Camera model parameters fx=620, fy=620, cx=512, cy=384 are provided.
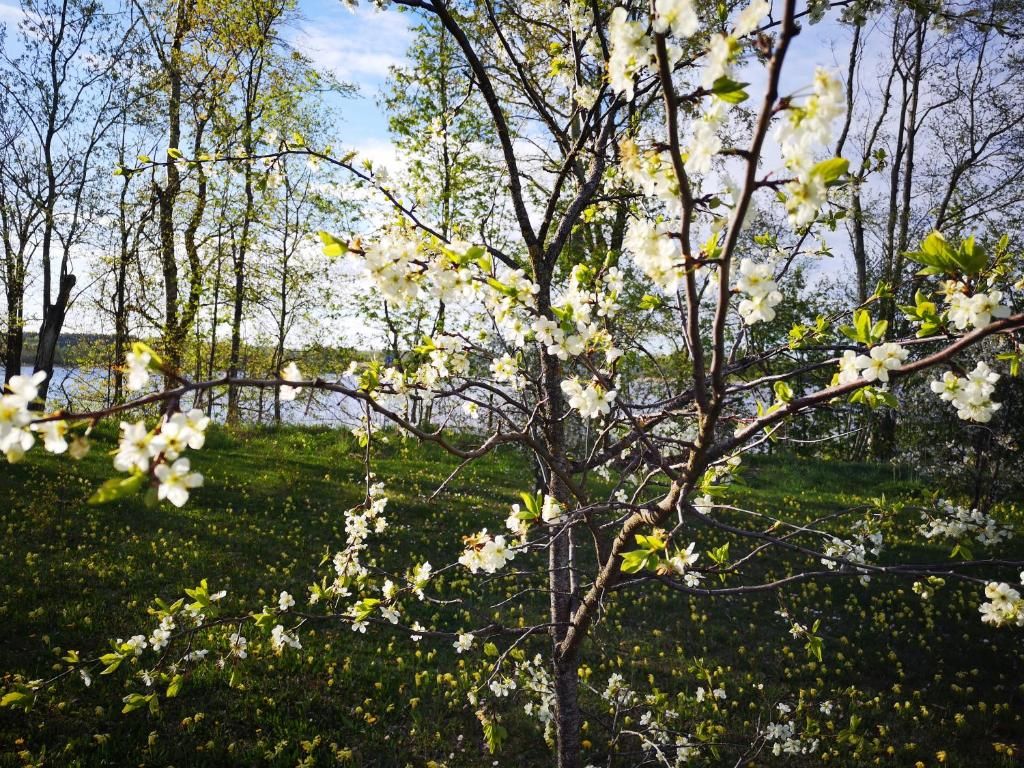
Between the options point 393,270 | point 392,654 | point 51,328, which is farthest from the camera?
point 51,328

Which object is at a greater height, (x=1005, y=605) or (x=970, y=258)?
(x=970, y=258)

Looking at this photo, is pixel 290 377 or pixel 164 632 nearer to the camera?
pixel 290 377

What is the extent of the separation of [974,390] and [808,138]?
0.94 metres

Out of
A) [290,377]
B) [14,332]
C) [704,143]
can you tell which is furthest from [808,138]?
[14,332]

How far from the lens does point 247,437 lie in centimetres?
1030

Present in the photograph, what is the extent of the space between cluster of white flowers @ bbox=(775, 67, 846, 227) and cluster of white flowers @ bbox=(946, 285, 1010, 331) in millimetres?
535

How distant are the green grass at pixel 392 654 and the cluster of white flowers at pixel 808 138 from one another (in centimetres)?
160

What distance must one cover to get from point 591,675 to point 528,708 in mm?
1210

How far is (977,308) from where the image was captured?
1.35 m

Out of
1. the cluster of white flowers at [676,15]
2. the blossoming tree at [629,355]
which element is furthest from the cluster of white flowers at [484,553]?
the cluster of white flowers at [676,15]

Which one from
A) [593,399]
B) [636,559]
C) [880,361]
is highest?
[880,361]

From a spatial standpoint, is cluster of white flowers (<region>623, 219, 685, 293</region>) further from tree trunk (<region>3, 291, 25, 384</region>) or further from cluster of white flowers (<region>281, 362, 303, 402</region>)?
tree trunk (<region>3, 291, 25, 384</region>)

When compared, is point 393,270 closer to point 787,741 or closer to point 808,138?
point 808,138

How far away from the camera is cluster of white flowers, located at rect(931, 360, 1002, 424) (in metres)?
1.56
